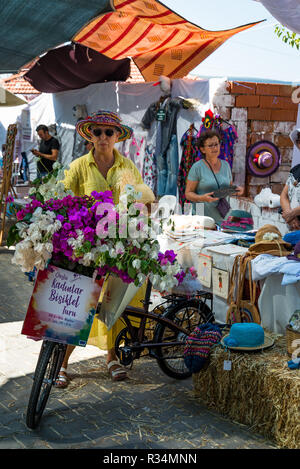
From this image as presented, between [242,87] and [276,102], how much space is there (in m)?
0.67

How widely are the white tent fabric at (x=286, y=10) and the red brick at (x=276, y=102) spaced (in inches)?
176

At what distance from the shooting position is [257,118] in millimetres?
8727

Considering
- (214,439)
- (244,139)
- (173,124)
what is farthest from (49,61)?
(214,439)

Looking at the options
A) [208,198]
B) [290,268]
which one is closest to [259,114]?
[208,198]

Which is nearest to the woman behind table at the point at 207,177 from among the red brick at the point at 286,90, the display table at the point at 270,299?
the display table at the point at 270,299

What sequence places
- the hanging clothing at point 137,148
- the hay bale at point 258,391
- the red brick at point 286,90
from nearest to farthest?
1. the hay bale at point 258,391
2. the red brick at point 286,90
3. the hanging clothing at point 137,148

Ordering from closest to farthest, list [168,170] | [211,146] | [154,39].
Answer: [211,146] → [168,170] → [154,39]

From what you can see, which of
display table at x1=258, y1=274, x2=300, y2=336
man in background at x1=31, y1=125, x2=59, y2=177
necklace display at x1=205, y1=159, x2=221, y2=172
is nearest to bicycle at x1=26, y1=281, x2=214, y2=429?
display table at x1=258, y1=274, x2=300, y2=336

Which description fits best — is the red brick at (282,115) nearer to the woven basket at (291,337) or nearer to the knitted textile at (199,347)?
the knitted textile at (199,347)

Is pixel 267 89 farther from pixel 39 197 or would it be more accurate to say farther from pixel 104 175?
pixel 39 197

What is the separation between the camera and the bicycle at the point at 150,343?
362 cm

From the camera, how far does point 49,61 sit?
39.5 feet
